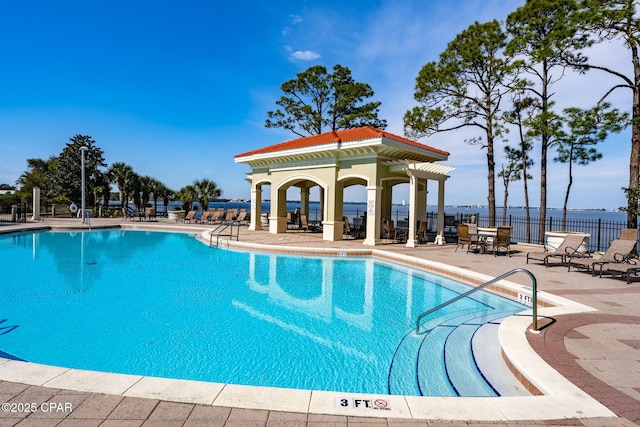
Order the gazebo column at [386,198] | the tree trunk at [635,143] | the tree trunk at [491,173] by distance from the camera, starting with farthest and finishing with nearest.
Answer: the gazebo column at [386,198] < the tree trunk at [491,173] < the tree trunk at [635,143]

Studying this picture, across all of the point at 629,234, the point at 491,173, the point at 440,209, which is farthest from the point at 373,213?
the point at 629,234

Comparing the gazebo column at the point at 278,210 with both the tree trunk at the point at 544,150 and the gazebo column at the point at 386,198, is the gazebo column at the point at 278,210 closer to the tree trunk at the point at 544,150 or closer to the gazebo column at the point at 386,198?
the gazebo column at the point at 386,198

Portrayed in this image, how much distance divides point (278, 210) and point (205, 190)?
13912 millimetres

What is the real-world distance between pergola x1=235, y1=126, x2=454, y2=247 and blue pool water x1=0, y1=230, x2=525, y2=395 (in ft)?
13.2

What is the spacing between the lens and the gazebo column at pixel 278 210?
58.5 feet

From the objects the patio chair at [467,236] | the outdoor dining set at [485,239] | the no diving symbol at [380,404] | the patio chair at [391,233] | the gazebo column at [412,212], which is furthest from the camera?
the patio chair at [391,233]

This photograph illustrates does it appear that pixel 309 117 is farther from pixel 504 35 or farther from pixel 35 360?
pixel 35 360

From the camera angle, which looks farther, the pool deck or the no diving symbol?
the no diving symbol

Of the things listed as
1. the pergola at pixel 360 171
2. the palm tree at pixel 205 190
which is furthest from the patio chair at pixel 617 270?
the palm tree at pixel 205 190

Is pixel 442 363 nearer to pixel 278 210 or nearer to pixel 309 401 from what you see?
pixel 309 401

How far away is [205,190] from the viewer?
29.5 m

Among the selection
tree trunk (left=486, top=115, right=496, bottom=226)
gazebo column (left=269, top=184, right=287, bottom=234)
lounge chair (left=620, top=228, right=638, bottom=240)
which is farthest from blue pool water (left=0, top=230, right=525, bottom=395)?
tree trunk (left=486, top=115, right=496, bottom=226)

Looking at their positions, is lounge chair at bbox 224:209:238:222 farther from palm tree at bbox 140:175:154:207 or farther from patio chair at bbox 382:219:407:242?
palm tree at bbox 140:175:154:207

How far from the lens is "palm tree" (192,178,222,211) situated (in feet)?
96.3
